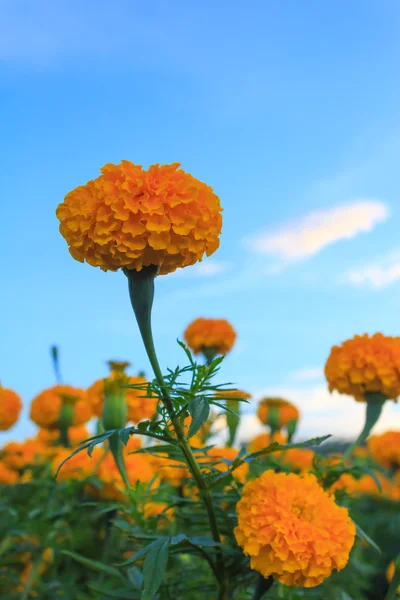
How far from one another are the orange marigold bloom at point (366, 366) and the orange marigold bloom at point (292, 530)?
2.11ft

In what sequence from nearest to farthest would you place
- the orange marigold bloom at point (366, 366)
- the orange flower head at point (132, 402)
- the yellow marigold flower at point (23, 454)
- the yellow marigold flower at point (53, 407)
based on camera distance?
the orange marigold bloom at point (366, 366), the orange flower head at point (132, 402), the yellow marigold flower at point (53, 407), the yellow marigold flower at point (23, 454)

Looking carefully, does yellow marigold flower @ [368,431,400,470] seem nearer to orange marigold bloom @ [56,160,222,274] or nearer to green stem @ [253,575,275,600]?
green stem @ [253,575,275,600]

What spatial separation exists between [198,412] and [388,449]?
3.71m

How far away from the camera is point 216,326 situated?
3184 millimetres

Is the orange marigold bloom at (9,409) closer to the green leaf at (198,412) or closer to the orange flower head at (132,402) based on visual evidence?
the orange flower head at (132,402)

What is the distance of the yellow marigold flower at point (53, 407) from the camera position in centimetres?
305

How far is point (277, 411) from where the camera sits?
10.6 ft

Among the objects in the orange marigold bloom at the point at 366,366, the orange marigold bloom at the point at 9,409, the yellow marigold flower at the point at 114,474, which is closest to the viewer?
the orange marigold bloom at the point at 366,366

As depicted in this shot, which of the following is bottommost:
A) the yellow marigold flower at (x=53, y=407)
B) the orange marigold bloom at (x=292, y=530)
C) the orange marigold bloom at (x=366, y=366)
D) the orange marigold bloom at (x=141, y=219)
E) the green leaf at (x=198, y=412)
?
the orange marigold bloom at (x=292, y=530)

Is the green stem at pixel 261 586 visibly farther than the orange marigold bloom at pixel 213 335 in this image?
No

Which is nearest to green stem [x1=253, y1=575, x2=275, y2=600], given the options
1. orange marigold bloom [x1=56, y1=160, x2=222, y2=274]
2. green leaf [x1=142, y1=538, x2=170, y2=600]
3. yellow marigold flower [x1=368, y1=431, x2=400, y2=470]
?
green leaf [x1=142, y1=538, x2=170, y2=600]

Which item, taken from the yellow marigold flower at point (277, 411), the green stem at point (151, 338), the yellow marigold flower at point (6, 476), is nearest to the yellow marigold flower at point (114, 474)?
the yellow marigold flower at point (277, 411)

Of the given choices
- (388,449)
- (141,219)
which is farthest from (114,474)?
(388,449)

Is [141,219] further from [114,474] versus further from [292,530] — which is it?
[114,474]
